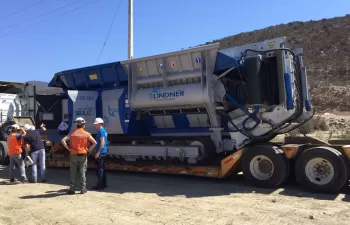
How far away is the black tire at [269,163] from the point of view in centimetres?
794

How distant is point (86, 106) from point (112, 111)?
3.67ft

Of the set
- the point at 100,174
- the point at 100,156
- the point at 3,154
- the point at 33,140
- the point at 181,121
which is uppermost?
the point at 181,121

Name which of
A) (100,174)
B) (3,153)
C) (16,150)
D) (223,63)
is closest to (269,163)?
(223,63)

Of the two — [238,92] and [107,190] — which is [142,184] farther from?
[238,92]

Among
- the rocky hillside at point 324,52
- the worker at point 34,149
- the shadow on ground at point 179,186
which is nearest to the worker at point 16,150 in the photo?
the worker at point 34,149

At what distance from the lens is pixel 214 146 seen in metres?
9.27

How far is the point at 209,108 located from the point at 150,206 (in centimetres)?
309

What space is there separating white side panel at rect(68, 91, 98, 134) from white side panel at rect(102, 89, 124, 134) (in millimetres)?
558

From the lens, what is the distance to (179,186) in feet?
28.6

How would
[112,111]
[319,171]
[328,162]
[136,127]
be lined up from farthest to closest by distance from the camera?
[112,111] → [136,127] → [319,171] → [328,162]

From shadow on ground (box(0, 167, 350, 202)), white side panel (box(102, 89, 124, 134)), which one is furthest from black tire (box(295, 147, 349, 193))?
white side panel (box(102, 89, 124, 134))

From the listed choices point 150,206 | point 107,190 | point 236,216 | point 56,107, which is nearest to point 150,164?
point 107,190

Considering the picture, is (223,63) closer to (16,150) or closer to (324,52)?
(16,150)

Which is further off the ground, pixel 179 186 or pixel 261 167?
pixel 261 167
